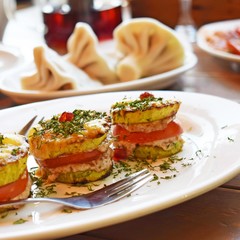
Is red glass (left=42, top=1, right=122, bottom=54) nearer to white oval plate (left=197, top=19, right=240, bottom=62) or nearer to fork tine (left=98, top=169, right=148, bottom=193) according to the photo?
white oval plate (left=197, top=19, right=240, bottom=62)

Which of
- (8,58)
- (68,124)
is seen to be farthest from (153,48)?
(68,124)

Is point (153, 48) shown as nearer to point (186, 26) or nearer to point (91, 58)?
point (91, 58)

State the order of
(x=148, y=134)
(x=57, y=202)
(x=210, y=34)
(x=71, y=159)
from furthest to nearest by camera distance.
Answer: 1. (x=210, y=34)
2. (x=148, y=134)
3. (x=71, y=159)
4. (x=57, y=202)

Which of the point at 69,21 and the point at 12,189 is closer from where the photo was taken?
the point at 12,189

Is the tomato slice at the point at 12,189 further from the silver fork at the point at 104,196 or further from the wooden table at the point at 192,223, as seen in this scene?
the wooden table at the point at 192,223

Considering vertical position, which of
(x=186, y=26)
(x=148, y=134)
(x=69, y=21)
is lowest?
(x=186, y=26)

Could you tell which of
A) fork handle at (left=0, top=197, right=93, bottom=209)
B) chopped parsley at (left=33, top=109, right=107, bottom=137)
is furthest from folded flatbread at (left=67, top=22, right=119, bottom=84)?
fork handle at (left=0, top=197, right=93, bottom=209)
